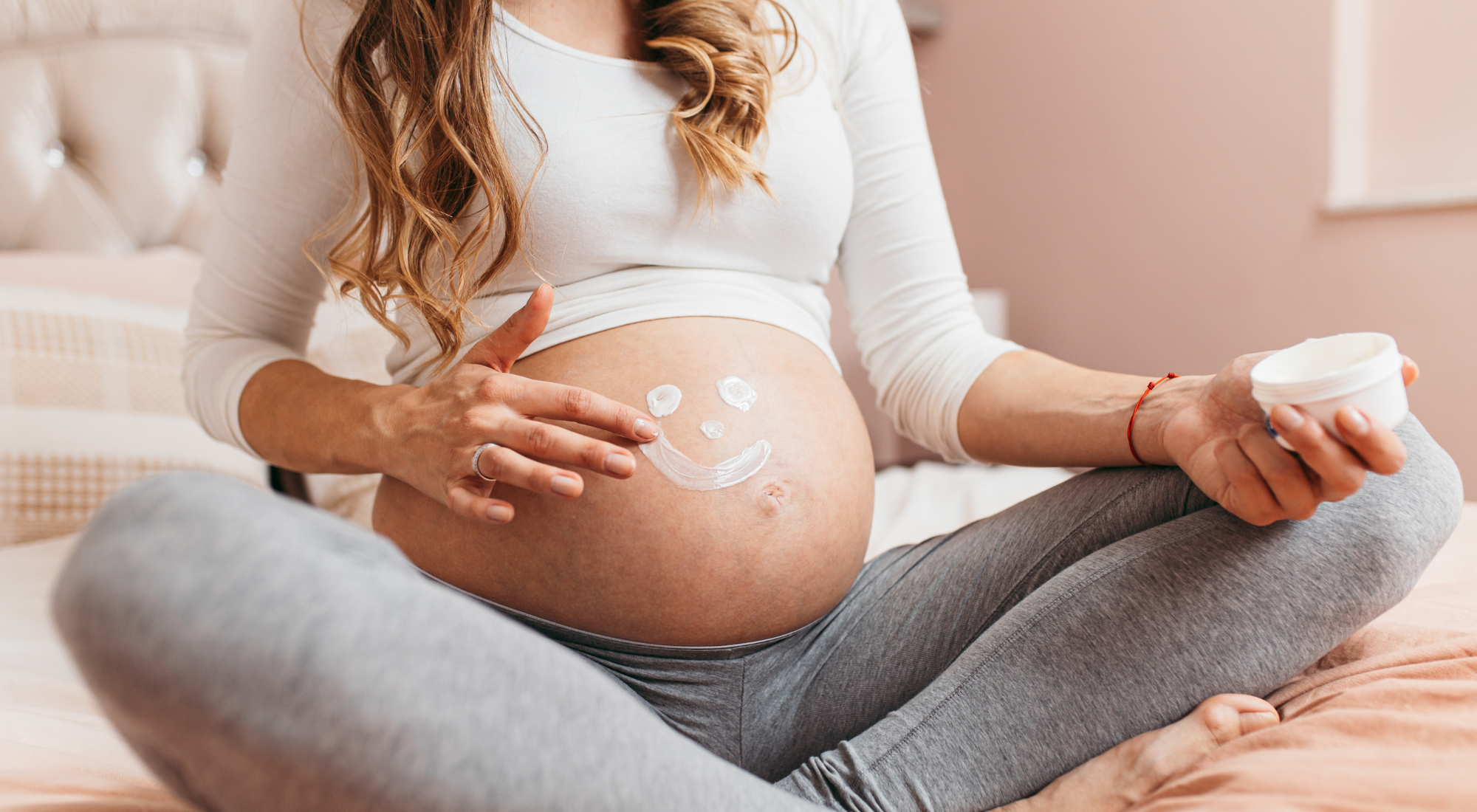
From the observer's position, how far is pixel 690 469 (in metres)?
0.65

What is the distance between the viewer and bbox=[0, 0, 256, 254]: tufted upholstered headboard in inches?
56.9

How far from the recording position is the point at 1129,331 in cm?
234

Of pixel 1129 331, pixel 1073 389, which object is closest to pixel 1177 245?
pixel 1129 331

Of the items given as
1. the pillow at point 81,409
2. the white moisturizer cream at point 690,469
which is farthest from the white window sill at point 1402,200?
the pillow at point 81,409

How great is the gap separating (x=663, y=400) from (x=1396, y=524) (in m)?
0.49

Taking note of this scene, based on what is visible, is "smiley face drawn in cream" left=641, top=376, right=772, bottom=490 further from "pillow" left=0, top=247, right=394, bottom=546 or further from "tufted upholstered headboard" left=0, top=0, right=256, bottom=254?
"tufted upholstered headboard" left=0, top=0, right=256, bottom=254


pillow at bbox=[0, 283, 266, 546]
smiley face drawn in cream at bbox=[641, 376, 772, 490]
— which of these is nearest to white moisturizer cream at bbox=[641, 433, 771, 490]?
smiley face drawn in cream at bbox=[641, 376, 772, 490]

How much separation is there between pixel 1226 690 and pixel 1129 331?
1933 millimetres

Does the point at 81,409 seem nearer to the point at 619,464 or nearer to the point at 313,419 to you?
the point at 313,419

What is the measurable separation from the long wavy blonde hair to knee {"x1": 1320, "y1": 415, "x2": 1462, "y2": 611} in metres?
0.49

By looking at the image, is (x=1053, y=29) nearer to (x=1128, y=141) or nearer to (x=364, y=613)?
(x=1128, y=141)

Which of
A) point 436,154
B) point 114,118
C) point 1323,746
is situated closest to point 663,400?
point 436,154

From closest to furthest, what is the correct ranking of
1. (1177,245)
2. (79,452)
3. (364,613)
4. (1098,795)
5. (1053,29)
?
(364,613) → (1098,795) → (79,452) → (1177,245) → (1053,29)

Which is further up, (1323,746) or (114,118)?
(114,118)
